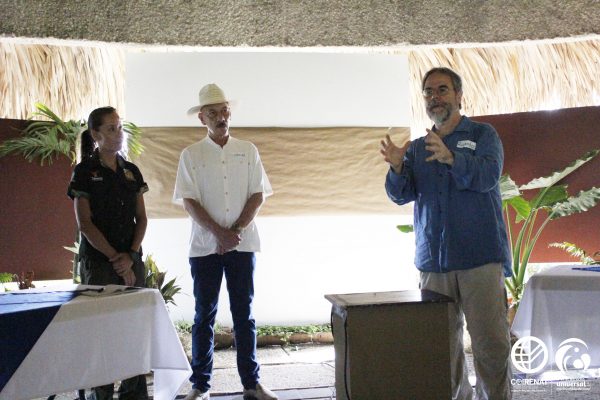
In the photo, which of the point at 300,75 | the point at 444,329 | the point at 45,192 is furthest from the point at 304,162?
the point at 444,329

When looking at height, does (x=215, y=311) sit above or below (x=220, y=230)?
below

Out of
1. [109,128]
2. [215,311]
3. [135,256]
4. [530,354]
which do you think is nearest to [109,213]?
[135,256]

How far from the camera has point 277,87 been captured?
16.0 ft

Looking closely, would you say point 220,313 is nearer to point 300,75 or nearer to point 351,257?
point 351,257

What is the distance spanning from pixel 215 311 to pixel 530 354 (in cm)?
165

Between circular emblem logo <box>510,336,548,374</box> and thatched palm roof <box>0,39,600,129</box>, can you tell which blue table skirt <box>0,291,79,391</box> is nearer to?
circular emblem logo <box>510,336,548,374</box>

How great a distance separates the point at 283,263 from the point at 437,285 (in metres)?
2.36

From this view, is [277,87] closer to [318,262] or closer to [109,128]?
[318,262]

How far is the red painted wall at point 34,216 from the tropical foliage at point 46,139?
73mm

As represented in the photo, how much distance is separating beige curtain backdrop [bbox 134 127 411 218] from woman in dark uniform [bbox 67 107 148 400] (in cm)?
163

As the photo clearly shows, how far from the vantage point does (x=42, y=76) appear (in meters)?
4.52

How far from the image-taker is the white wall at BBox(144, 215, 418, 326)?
15.9 ft

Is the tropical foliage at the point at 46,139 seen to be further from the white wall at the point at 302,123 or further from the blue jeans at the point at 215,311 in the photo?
the blue jeans at the point at 215,311

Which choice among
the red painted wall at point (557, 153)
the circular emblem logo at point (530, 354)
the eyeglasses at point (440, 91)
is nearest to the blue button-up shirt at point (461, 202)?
the eyeglasses at point (440, 91)
